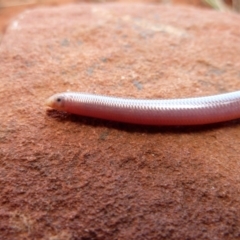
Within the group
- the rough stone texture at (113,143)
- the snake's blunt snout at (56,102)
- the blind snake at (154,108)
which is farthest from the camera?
the snake's blunt snout at (56,102)

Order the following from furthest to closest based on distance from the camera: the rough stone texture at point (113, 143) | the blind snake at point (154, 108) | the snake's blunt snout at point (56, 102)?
the snake's blunt snout at point (56, 102) → the blind snake at point (154, 108) → the rough stone texture at point (113, 143)

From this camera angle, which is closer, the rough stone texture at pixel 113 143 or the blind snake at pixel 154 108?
the rough stone texture at pixel 113 143

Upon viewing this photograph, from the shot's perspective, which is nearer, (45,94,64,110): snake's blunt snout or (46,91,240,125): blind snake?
(46,91,240,125): blind snake

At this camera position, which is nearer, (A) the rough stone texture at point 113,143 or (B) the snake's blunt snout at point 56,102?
(A) the rough stone texture at point 113,143

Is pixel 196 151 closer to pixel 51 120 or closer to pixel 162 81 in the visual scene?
pixel 162 81

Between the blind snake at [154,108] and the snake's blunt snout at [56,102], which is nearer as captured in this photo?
the blind snake at [154,108]

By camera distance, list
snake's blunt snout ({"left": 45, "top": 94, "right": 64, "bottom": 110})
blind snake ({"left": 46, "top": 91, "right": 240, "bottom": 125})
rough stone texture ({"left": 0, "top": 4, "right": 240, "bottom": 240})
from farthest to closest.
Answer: snake's blunt snout ({"left": 45, "top": 94, "right": 64, "bottom": 110}) < blind snake ({"left": 46, "top": 91, "right": 240, "bottom": 125}) < rough stone texture ({"left": 0, "top": 4, "right": 240, "bottom": 240})
